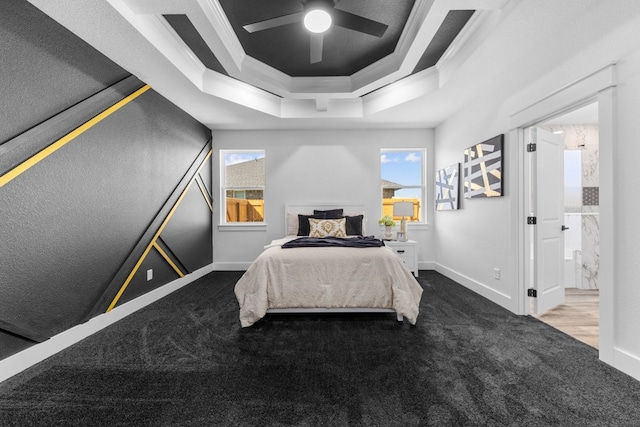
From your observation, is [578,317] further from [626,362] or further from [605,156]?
[605,156]

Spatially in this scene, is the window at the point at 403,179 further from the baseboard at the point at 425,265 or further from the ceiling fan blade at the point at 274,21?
the ceiling fan blade at the point at 274,21

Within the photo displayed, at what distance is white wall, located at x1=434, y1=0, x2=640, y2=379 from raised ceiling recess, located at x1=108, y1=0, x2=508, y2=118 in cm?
40

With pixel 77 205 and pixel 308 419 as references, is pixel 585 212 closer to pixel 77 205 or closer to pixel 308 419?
pixel 308 419

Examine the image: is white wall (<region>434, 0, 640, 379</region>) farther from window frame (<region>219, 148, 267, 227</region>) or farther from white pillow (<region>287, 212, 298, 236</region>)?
window frame (<region>219, 148, 267, 227</region>)

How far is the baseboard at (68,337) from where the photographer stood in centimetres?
175

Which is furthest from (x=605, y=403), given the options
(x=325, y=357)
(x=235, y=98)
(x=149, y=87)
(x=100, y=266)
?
(x=149, y=87)

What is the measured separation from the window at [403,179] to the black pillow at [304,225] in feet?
4.87

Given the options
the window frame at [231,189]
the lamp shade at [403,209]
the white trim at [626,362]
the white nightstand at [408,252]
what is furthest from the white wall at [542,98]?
the window frame at [231,189]

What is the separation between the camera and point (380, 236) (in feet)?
15.9

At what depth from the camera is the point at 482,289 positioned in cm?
332

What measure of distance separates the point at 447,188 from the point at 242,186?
11.4 ft

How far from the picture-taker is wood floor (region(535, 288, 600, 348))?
2.28 metres

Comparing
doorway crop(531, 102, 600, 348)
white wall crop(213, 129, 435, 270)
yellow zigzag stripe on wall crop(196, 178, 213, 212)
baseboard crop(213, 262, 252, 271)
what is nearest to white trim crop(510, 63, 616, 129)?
doorway crop(531, 102, 600, 348)

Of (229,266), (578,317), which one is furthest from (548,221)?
(229,266)
